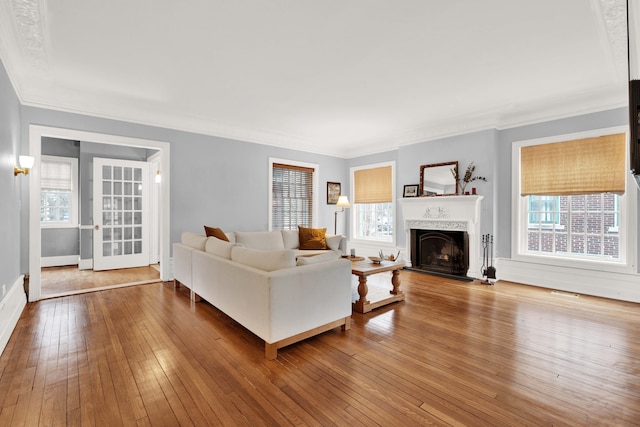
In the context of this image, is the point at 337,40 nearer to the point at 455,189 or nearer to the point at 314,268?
the point at 314,268

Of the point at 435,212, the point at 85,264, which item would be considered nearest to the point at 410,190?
the point at 435,212

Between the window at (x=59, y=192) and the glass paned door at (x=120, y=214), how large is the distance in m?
1.13

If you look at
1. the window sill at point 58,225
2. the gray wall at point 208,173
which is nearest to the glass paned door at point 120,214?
the window sill at point 58,225

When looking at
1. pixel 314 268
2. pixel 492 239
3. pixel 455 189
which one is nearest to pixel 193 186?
pixel 314 268

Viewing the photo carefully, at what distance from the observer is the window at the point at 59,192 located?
6129 mm

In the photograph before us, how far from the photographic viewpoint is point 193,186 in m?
5.13

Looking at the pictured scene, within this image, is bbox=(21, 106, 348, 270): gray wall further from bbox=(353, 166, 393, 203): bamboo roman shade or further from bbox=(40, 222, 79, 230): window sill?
bbox=(40, 222, 79, 230): window sill

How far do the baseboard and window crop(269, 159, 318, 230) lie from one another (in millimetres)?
3743

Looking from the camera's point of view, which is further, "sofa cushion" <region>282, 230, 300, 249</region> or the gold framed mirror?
"sofa cushion" <region>282, 230, 300, 249</region>

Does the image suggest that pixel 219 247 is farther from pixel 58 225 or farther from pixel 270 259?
pixel 58 225

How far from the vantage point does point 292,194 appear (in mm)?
6703

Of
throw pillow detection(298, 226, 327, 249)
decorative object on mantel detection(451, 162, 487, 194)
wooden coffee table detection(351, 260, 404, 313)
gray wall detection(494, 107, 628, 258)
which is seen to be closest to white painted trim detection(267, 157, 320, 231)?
throw pillow detection(298, 226, 327, 249)

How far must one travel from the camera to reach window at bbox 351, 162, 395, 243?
6.69m

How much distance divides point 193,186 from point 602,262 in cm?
624
